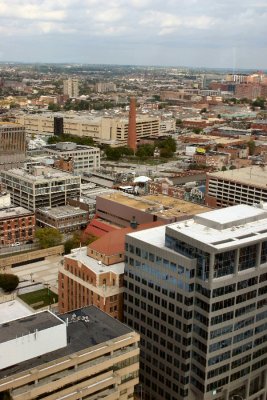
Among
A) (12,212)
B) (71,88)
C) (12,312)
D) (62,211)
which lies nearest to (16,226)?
(12,212)

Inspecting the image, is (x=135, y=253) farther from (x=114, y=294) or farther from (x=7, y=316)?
(x=7, y=316)

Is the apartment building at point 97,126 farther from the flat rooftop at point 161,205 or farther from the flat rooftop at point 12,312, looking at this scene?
the flat rooftop at point 12,312

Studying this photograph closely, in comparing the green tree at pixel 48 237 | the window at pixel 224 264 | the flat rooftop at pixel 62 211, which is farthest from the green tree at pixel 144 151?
the window at pixel 224 264

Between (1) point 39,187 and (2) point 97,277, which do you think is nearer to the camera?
(2) point 97,277

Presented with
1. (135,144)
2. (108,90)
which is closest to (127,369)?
(135,144)

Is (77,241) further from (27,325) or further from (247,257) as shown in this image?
(27,325)
